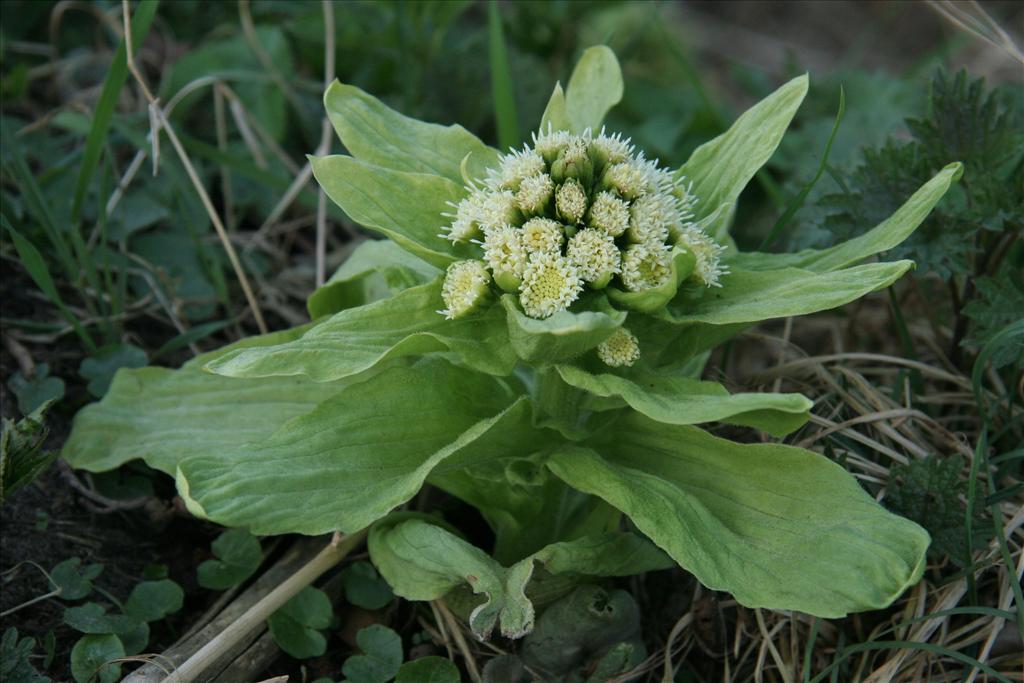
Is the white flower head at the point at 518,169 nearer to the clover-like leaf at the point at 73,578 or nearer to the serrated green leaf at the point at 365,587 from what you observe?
the serrated green leaf at the point at 365,587

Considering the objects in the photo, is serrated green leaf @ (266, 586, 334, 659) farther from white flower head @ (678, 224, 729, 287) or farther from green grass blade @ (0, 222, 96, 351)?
white flower head @ (678, 224, 729, 287)

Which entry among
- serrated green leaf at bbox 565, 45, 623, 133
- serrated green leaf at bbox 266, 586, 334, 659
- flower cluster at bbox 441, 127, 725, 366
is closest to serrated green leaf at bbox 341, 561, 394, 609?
serrated green leaf at bbox 266, 586, 334, 659

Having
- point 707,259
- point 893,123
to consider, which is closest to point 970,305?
point 707,259

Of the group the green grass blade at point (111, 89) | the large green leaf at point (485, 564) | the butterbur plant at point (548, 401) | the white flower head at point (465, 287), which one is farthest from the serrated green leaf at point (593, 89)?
the green grass blade at point (111, 89)

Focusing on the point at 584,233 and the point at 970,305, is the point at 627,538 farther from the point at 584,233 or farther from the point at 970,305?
the point at 970,305

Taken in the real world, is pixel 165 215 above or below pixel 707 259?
below

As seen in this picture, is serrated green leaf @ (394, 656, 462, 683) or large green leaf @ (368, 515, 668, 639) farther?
serrated green leaf @ (394, 656, 462, 683)
